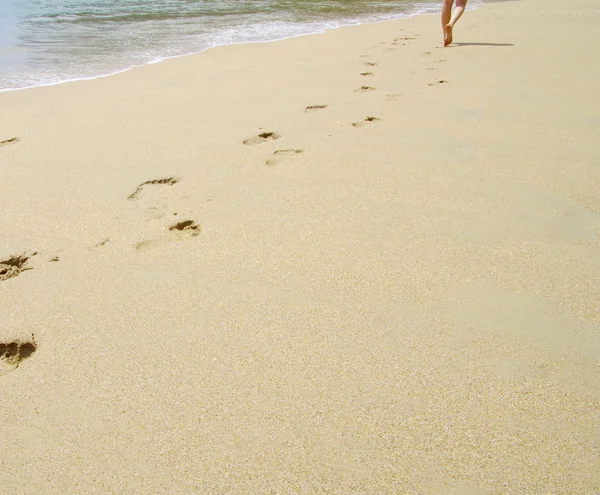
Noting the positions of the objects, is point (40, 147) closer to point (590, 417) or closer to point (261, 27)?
point (590, 417)

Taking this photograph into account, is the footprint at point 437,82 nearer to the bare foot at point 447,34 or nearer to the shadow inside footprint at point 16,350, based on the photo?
the bare foot at point 447,34

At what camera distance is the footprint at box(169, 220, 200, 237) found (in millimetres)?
1896

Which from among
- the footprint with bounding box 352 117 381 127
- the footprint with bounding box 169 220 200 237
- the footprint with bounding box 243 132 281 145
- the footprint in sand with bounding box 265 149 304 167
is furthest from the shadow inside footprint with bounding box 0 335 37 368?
the footprint with bounding box 352 117 381 127

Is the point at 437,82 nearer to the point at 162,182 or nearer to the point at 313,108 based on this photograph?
the point at 313,108

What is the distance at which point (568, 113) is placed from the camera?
2.89 meters

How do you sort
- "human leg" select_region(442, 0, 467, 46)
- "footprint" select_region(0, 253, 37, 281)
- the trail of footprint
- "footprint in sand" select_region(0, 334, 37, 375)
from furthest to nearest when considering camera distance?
1. "human leg" select_region(442, 0, 467, 46)
2. the trail of footprint
3. "footprint" select_region(0, 253, 37, 281)
4. "footprint in sand" select_region(0, 334, 37, 375)

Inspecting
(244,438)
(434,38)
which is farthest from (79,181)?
(434,38)

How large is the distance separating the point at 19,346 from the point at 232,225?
0.81 m

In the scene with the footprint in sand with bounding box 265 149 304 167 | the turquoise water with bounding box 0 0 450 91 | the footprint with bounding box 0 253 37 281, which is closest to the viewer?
the footprint with bounding box 0 253 37 281

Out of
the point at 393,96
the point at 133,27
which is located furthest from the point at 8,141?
the point at 133,27

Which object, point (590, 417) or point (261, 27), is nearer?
point (590, 417)

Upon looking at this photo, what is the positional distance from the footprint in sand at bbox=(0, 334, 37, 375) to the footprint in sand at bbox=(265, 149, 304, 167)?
4.38ft

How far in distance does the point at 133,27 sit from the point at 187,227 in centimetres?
571

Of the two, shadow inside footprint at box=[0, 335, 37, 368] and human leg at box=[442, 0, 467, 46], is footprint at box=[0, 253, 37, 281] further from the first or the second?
human leg at box=[442, 0, 467, 46]
